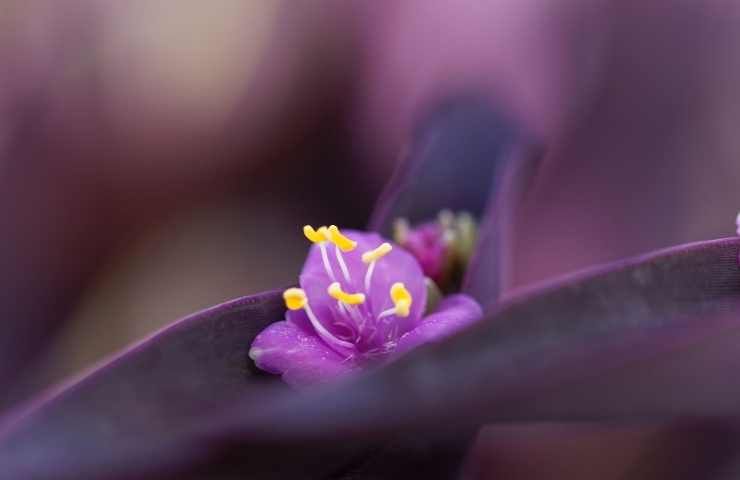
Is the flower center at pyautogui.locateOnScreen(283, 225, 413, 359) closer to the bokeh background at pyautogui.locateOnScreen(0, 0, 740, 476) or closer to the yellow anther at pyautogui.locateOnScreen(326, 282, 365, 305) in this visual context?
the yellow anther at pyautogui.locateOnScreen(326, 282, 365, 305)

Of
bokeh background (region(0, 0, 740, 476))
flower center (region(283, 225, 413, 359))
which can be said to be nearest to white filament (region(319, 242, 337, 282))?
flower center (region(283, 225, 413, 359))

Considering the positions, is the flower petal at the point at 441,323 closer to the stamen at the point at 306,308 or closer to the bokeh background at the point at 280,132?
the stamen at the point at 306,308

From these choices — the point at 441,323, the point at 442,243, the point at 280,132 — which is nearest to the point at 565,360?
the point at 441,323

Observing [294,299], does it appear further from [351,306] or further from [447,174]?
[447,174]

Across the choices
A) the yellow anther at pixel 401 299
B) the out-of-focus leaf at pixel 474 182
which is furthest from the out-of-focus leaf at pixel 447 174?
the yellow anther at pixel 401 299

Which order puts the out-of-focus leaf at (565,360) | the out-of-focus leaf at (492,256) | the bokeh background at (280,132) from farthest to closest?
1. the bokeh background at (280,132)
2. the out-of-focus leaf at (492,256)
3. the out-of-focus leaf at (565,360)

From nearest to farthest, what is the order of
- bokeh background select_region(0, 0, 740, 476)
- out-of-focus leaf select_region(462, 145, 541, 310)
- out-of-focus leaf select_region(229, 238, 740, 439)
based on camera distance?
1. out-of-focus leaf select_region(229, 238, 740, 439)
2. out-of-focus leaf select_region(462, 145, 541, 310)
3. bokeh background select_region(0, 0, 740, 476)

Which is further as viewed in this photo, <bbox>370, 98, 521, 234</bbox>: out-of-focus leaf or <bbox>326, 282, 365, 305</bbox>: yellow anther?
<bbox>370, 98, 521, 234</bbox>: out-of-focus leaf

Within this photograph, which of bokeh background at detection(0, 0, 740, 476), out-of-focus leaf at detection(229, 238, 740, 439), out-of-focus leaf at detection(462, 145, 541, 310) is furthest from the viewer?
bokeh background at detection(0, 0, 740, 476)

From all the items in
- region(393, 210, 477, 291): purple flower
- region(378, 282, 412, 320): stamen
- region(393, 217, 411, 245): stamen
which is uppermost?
region(378, 282, 412, 320): stamen
